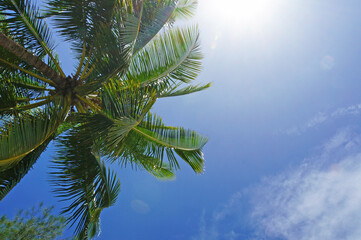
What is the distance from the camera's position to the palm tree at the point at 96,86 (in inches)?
212

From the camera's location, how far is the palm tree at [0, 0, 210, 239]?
5387 millimetres

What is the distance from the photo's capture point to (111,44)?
605 cm

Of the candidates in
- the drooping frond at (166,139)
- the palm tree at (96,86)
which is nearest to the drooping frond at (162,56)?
the palm tree at (96,86)

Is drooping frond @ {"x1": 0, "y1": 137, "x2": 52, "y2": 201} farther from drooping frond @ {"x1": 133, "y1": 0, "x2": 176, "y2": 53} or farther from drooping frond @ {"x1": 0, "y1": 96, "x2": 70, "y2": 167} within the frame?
drooping frond @ {"x1": 133, "y1": 0, "x2": 176, "y2": 53}

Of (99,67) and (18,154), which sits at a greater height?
(99,67)

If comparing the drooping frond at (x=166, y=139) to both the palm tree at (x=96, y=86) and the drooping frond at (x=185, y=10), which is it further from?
the drooping frond at (x=185, y=10)

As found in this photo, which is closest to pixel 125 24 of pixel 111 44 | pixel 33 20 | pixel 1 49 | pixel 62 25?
pixel 111 44

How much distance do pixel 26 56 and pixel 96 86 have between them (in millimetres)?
1406

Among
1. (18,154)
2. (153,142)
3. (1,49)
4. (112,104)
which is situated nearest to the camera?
(18,154)

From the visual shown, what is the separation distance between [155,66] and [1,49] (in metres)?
3.18

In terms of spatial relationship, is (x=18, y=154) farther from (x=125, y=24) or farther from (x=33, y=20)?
(x=33, y=20)

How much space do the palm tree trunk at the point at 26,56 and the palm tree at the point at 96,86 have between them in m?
0.02

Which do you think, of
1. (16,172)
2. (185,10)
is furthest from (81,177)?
(185,10)

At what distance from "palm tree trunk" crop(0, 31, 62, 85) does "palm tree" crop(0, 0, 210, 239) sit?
2cm
